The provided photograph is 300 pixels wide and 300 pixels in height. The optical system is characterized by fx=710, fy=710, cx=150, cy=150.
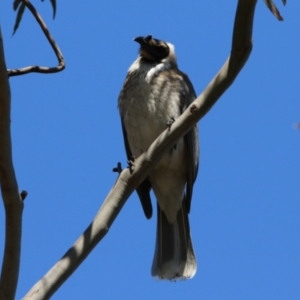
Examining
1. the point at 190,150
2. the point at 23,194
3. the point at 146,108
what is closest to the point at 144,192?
the point at 190,150

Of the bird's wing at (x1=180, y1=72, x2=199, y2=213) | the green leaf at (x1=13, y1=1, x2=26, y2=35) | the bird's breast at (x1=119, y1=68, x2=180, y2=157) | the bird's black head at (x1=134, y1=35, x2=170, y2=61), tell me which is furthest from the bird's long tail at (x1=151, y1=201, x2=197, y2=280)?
the green leaf at (x1=13, y1=1, x2=26, y2=35)

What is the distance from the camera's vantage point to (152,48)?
7.08 metres

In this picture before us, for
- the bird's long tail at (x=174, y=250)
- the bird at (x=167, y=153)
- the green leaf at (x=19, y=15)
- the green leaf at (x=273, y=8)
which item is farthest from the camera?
the bird at (x=167, y=153)

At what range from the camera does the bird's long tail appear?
582 centimetres

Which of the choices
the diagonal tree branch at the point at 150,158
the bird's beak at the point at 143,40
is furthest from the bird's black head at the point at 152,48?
the diagonal tree branch at the point at 150,158

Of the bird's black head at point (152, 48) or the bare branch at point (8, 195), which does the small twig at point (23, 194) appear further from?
the bird's black head at point (152, 48)

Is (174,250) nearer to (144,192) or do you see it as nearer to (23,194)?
(144,192)

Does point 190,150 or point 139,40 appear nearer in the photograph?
point 190,150

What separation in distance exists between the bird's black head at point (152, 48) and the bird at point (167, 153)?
0.36 m

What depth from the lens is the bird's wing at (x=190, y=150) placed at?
6.17 meters

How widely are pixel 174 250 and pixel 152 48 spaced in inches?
84.0

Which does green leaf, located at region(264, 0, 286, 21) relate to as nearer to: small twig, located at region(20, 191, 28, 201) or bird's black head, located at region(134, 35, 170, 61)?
small twig, located at region(20, 191, 28, 201)

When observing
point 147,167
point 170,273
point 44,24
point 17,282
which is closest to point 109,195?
point 147,167

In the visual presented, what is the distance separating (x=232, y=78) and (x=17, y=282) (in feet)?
4.39
